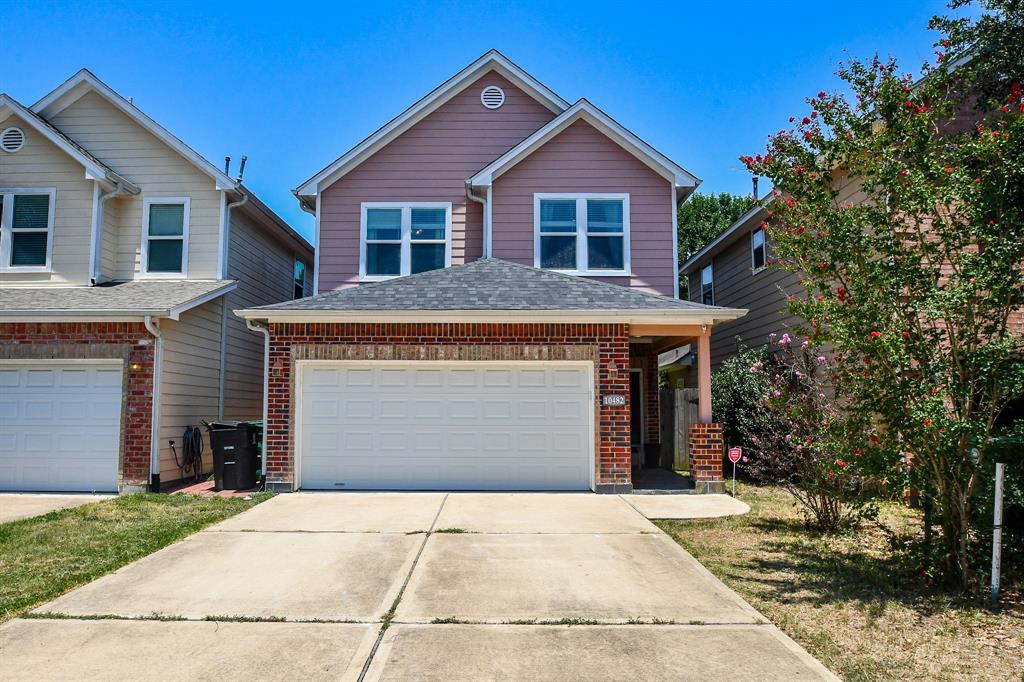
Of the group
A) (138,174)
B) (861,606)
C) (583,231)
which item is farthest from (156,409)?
(861,606)

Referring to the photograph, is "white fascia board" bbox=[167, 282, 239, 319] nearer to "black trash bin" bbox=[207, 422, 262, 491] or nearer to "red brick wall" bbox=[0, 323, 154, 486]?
"red brick wall" bbox=[0, 323, 154, 486]

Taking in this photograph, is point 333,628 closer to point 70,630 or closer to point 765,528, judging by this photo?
point 70,630

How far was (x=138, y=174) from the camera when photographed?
1413 cm

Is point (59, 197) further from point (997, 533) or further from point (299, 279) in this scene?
point (997, 533)

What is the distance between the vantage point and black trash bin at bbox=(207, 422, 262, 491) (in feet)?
37.3

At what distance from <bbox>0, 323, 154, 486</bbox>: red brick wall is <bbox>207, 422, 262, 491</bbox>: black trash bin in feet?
3.70

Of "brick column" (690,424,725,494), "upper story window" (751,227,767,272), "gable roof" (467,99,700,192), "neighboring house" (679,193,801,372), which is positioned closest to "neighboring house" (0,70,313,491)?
"gable roof" (467,99,700,192)

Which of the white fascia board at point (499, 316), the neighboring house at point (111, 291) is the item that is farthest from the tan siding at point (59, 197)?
the white fascia board at point (499, 316)

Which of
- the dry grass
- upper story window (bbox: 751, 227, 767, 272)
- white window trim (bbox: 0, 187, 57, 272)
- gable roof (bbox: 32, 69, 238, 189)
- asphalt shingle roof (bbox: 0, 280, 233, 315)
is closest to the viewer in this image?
the dry grass

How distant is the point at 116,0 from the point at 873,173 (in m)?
11.3

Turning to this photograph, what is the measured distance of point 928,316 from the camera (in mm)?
5574

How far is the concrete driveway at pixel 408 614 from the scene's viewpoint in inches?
162

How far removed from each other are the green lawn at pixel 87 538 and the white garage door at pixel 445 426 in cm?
155

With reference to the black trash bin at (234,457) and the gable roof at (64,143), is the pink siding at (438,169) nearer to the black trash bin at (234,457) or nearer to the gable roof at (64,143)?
the black trash bin at (234,457)
